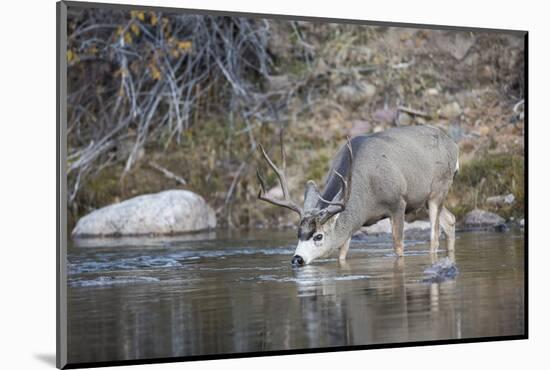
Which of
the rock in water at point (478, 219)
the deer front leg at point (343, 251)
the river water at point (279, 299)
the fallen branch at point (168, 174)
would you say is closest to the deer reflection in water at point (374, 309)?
the river water at point (279, 299)

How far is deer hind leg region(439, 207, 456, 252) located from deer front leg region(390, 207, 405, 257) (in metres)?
0.72

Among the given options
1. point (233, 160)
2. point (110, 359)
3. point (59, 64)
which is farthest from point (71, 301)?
point (233, 160)

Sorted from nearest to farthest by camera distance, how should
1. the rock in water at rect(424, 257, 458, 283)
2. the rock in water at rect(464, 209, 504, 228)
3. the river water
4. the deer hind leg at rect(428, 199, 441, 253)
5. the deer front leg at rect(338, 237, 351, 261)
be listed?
the river water < the rock in water at rect(424, 257, 458, 283) < the deer front leg at rect(338, 237, 351, 261) < the deer hind leg at rect(428, 199, 441, 253) < the rock in water at rect(464, 209, 504, 228)

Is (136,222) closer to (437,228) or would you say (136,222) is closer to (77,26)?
(77,26)

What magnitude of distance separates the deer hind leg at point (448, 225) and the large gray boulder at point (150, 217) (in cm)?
327

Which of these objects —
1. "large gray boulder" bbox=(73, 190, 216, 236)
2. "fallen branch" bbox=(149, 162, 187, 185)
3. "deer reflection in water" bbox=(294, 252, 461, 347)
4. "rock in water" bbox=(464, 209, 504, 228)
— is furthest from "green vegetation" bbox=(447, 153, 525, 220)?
"fallen branch" bbox=(149, 162, 187, 185)

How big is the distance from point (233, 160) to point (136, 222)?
1552mm

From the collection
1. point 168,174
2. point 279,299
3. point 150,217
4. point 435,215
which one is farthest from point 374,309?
point 168,174

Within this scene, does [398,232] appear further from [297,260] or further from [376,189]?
[297,260]

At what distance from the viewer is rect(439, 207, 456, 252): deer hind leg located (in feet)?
35.7

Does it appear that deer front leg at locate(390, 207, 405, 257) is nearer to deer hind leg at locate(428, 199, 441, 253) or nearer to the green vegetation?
deer hind leg at locate(428, 199, 441, 253)

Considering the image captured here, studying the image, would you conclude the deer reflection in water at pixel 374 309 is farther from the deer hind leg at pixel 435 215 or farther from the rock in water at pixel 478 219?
the rock in water at pixel 478 219

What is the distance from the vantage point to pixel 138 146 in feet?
43.7

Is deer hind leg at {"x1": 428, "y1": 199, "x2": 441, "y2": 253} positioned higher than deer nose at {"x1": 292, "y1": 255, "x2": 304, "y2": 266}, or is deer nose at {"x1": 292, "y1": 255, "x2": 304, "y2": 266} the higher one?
deer hind leg at {"x1": 428, "y1": 199, "x2": 441, "y2": 253}
